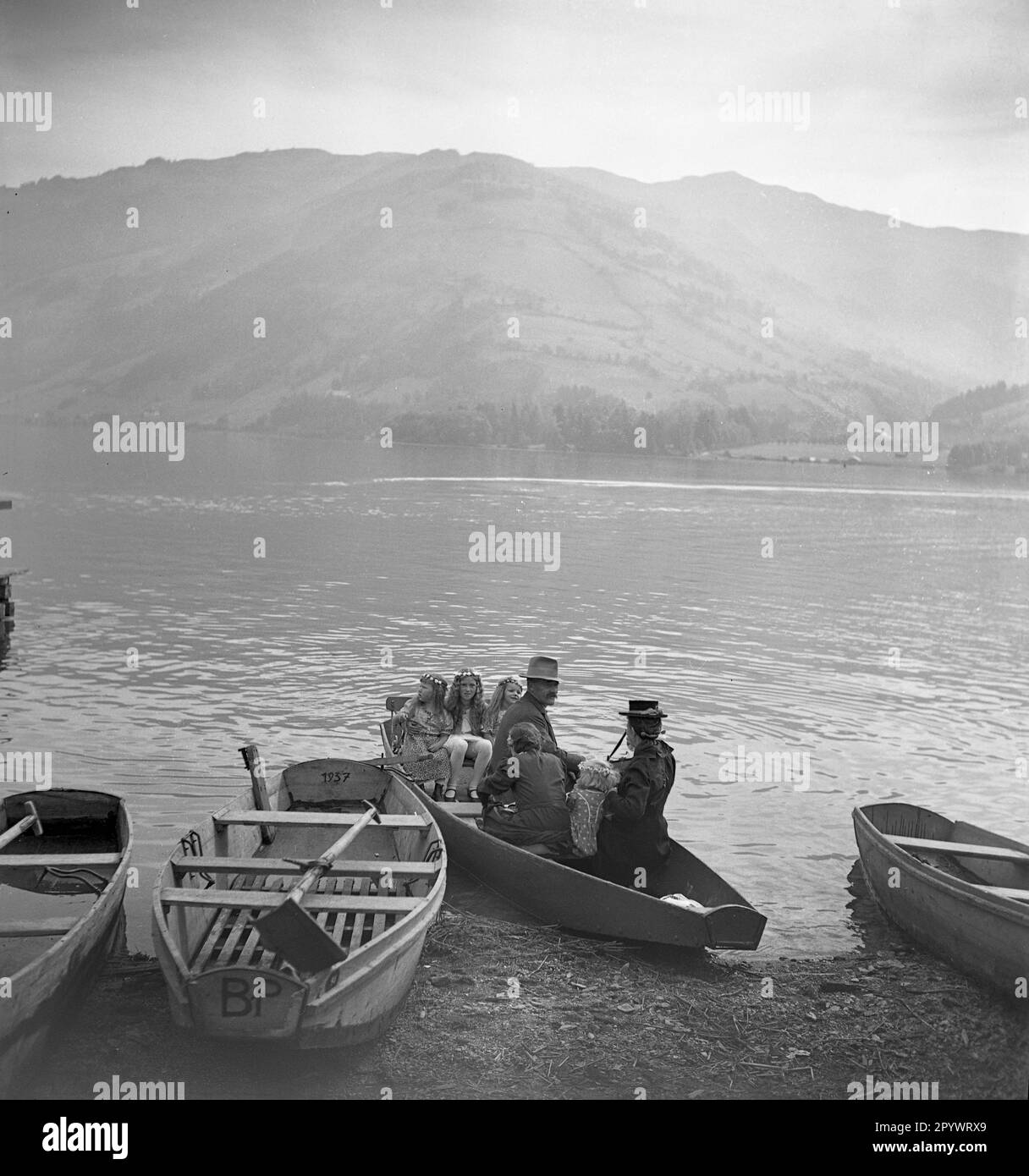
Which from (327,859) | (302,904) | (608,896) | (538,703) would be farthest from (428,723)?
(302,904)

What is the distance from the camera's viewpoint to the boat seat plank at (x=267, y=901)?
366 inches

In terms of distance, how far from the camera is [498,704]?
15.0 metres

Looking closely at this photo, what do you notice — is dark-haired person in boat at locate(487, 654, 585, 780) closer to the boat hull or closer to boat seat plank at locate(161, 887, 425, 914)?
the boat hull

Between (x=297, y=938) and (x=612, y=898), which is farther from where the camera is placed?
(x=612, y=898)

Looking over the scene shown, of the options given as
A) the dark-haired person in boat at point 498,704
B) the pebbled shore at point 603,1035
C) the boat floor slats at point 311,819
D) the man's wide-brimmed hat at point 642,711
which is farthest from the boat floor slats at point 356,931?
the dark-haired person in boat at point 498,704

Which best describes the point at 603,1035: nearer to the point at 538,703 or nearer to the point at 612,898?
the point at 612,898

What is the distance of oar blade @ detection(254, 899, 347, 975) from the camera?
8086mm

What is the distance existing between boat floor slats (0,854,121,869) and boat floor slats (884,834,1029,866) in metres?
7.08

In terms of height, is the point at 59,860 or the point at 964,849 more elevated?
the point at 59,860

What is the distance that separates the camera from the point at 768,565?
48.2 metres

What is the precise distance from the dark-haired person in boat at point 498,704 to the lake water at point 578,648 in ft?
8.67

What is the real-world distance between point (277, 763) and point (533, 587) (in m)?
22.4

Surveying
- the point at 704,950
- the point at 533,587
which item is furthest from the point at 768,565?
the point at 704,950

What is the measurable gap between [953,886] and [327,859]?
523 cm
